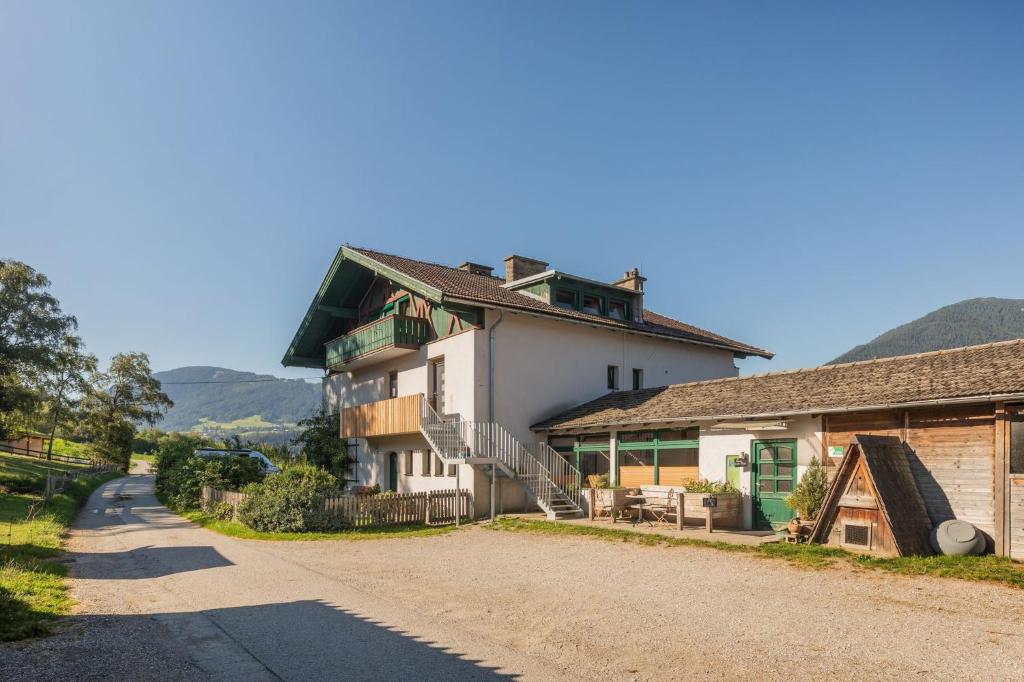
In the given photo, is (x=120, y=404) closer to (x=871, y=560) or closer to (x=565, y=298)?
(x=565, y=298)

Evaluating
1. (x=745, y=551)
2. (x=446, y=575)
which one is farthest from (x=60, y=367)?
(x=745, y=551)

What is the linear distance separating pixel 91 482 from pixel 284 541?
95.0 ft

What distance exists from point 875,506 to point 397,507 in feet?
40.1

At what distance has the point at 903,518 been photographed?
524 inches

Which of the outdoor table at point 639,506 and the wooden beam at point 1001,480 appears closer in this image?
the wooden beam at point 1001,480

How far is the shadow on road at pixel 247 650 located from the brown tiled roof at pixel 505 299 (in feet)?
44.7

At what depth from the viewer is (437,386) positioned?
25234 millimetres

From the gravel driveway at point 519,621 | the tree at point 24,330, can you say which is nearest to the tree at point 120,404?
the tree at point 24,330

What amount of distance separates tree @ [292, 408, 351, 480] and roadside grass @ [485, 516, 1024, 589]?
1596cm

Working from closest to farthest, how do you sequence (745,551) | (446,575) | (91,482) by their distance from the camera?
(446,575), (745,551), (91,482)

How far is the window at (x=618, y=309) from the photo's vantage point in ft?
88.7

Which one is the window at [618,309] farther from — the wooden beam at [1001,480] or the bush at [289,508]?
the wooden beam at [1001,480]

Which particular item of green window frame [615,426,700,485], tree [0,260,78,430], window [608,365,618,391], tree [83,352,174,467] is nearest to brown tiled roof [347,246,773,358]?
window [608,365,618,391]

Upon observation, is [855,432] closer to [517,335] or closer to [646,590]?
[646,590]
